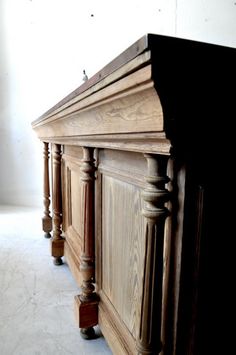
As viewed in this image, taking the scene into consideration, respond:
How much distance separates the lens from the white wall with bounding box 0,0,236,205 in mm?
2902

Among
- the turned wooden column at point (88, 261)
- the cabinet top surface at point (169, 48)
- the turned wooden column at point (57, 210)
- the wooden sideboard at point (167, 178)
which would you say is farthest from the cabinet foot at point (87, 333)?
the cabinet top surface at point (169, 48)

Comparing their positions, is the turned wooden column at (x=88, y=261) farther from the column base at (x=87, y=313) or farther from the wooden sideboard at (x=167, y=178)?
the wooden sideboard at (x=167, y=178)

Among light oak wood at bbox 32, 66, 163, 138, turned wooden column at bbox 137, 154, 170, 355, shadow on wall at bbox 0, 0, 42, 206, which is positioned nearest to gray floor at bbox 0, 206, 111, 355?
turned wooden column at bbox 137, 154, 170, 355

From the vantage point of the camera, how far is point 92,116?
73cm

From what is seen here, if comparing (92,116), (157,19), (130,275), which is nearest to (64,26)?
(157,19)

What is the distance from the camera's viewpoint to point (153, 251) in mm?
534

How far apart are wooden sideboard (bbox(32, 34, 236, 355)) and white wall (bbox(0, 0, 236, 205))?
7.85ft

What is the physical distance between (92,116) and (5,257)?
4.35 feet

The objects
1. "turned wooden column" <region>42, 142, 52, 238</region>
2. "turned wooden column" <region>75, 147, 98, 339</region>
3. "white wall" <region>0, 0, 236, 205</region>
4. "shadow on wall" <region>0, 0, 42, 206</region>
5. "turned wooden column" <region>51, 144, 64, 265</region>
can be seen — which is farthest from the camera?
"shadow on wall" <region>0, 0, 42, 206</region>

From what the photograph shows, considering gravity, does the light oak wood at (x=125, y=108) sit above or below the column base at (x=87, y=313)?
above

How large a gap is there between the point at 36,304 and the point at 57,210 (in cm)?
57

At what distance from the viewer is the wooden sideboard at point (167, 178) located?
42cm

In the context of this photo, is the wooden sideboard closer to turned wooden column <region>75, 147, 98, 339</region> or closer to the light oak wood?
the light oak wood

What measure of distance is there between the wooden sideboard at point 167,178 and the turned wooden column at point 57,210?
85cm
